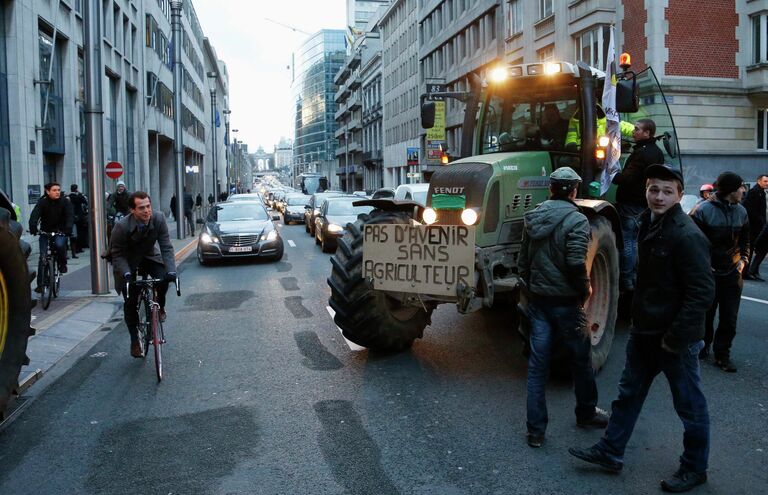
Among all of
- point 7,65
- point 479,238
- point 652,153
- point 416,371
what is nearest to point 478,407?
point 416,371

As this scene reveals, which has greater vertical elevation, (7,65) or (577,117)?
(7,65)

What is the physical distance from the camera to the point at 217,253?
17344 millimetres

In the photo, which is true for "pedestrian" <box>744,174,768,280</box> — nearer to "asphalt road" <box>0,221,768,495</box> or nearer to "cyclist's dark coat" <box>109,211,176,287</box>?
"asphalt road" <box>0,221,768,495</box>

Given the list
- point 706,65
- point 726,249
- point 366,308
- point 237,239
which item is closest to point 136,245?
point 366,308

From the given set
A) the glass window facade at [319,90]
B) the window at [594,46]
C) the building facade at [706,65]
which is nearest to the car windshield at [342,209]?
the window at [594,46]

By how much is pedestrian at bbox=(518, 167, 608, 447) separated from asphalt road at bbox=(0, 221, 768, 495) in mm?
323

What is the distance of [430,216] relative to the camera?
278 inches

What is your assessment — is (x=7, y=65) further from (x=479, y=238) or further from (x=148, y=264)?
(x=479, y=238)

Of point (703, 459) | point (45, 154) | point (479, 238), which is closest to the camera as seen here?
point (703, 459)

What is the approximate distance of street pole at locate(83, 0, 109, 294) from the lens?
495 inches

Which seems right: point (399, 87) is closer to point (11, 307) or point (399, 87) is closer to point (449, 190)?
point (449, 190)

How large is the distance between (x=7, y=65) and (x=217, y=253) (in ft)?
25.8

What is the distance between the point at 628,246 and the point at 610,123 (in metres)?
1.45

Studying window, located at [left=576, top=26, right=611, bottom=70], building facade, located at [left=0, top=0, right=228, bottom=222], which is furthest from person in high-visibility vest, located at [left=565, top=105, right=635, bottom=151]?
Result: window, located at [left=576, top=26, right=611, bottom=70]
